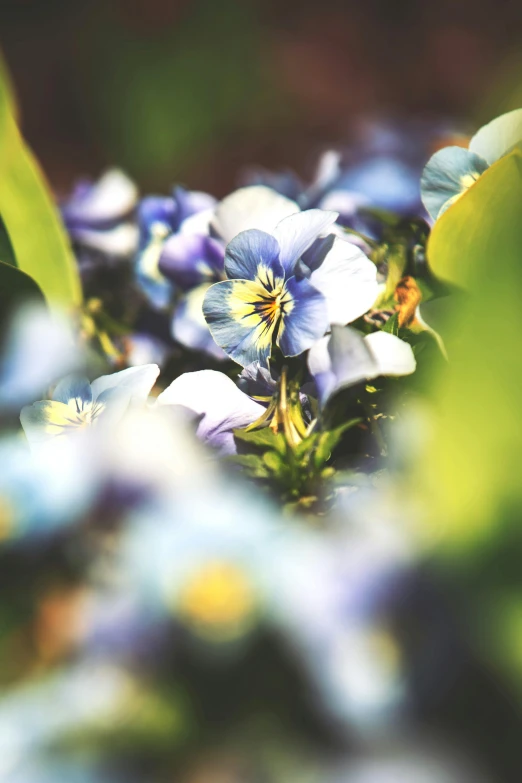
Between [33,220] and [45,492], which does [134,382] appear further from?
[33,220]

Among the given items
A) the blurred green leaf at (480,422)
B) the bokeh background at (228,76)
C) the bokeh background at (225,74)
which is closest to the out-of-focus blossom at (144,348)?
the blurred green leaf at (480,422)

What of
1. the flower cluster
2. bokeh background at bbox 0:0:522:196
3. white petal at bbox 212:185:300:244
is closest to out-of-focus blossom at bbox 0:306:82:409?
the flower cluster

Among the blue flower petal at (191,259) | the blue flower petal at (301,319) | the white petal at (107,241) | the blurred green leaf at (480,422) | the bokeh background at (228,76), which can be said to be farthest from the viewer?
the bokeh background at (228,76)

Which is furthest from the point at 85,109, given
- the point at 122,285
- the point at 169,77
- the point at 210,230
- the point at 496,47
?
the point at 210,230

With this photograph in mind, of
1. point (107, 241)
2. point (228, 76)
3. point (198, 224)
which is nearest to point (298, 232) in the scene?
point (198, 224)

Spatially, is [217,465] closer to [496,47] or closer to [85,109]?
[85,109]

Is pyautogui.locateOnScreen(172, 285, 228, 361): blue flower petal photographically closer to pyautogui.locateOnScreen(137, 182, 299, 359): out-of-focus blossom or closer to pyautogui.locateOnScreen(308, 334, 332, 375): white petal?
pyautogui.locateOnScreen(137, 182, 299, 359): out-of-focus blossom

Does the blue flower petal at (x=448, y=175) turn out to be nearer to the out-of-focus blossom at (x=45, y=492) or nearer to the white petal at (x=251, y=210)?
the white petal at (x=251, y=210)
